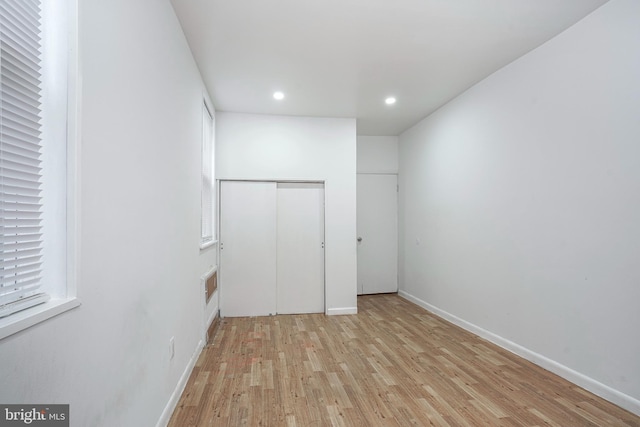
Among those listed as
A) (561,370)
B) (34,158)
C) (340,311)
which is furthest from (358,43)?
(340,311)

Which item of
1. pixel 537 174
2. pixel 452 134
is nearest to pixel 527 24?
pixel 537 174

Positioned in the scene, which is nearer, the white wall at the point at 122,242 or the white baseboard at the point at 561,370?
the white wall at the point at 122,242

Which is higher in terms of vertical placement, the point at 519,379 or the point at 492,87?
the point at 492,87

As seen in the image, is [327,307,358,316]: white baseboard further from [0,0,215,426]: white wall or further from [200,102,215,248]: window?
[0,0,215,426]: white wall

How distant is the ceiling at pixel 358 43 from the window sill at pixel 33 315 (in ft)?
6.99

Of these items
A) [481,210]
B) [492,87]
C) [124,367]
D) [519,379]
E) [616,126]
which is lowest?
[519,379]

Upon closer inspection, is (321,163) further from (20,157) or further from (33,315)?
(33,315)

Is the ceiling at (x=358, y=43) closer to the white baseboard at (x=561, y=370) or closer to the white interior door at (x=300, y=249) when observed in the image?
the white interior door at (x=300, y=249)

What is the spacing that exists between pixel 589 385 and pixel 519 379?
0.45 metres

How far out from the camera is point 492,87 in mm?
3342

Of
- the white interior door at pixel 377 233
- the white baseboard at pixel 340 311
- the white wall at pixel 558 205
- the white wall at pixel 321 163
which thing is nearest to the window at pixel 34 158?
the white wall at pixel 558 205

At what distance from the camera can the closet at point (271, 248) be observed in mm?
4363

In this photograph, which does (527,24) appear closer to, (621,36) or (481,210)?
(621,36)

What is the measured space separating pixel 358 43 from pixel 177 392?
3.10 meters
